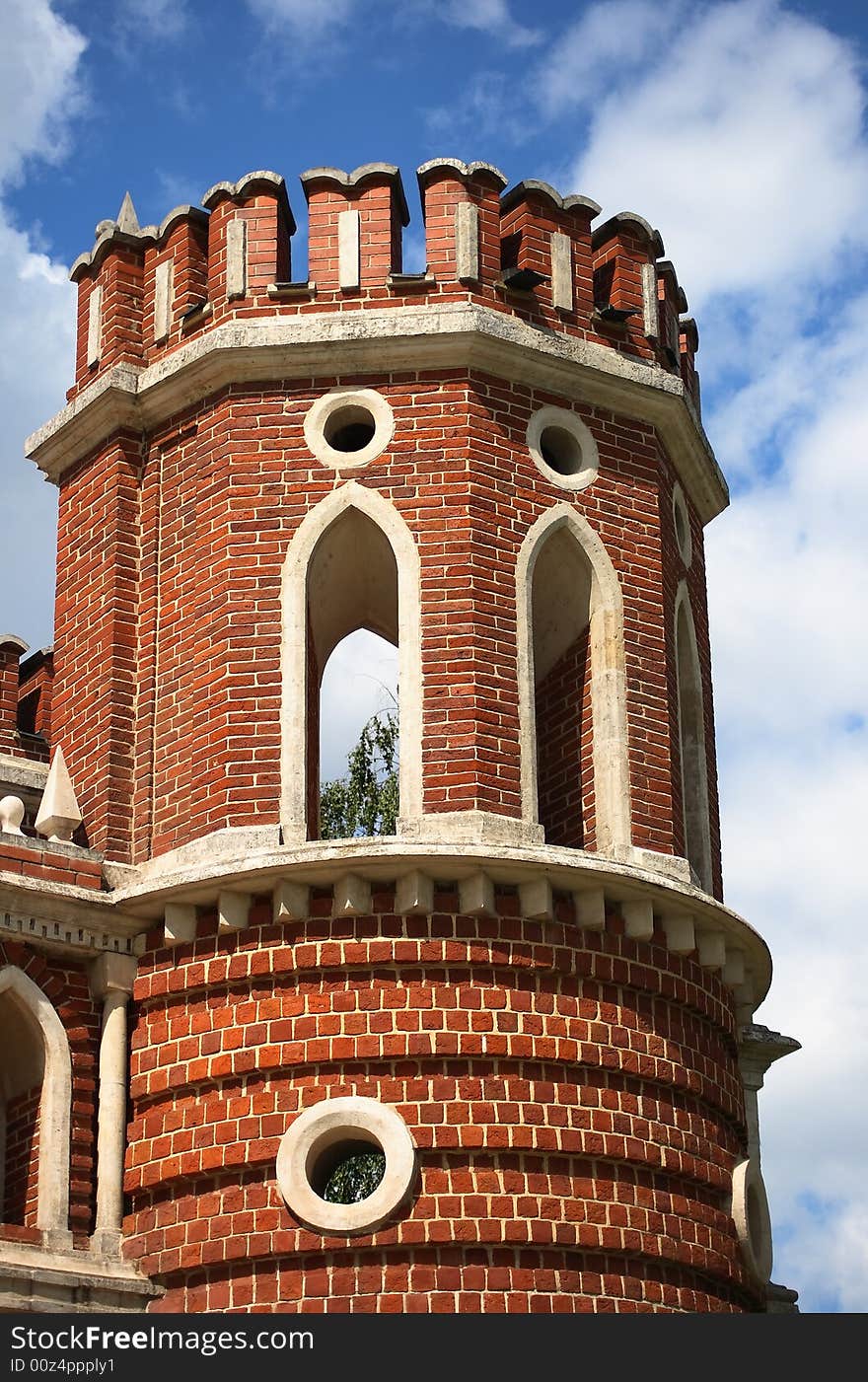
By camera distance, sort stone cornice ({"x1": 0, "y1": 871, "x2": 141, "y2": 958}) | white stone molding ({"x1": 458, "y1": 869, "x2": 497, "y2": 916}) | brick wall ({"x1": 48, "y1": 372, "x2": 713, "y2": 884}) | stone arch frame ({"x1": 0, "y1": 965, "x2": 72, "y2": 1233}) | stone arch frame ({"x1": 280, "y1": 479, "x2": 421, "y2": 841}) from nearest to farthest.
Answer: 1. stone arch frame ({"x1": 0, "y1": 965, "x2": 72, "y2": 1233})
2. white stone molding ({"x1": 458, "y1": 869, "x2": 497, "y2": 916})
3. stone cornice ({"x1": 0, "y1": 871, "x2": 141, "y2": 958})
4. stone arch frame ({"x1": 280, "y1": 479, "x2": 421, "y2": 841})
5. brick wall ({"x1": 48, "y1": 372, "x2": 713, "y2": 884})

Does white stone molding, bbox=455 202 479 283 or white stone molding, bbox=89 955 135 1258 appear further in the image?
white stone molding, bbox=455 202 479 283

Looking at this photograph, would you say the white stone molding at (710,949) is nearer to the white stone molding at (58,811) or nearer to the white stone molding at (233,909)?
the white stone molding at (233,909)

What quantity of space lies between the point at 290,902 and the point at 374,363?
3967mm

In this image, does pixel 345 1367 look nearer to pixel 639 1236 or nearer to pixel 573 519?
pixel 639 1236

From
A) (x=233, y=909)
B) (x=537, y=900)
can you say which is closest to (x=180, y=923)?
(x=233, y=909)

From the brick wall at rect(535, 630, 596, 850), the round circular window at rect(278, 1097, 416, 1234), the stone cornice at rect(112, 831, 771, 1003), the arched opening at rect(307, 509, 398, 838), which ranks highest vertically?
the arched opening at rect(307, 509, 398, 838)

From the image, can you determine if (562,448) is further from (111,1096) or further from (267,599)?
(111,1096)

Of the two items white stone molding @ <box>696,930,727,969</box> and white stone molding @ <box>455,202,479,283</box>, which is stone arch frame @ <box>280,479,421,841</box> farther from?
white stone molding @ <box>696,930,727,969</box>

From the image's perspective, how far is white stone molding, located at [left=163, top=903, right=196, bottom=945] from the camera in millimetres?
15406

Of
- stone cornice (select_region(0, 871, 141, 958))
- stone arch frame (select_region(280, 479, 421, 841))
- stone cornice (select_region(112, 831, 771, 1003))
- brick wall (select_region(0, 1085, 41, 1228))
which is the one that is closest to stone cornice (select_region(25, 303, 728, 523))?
stone arch frame (select_region(280, 479, 421, 841))

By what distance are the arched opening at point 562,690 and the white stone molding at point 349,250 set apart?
2265mm

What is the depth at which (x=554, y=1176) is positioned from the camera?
47.8ft

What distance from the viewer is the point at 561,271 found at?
57.6 feet

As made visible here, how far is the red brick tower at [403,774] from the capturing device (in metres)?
14.6
